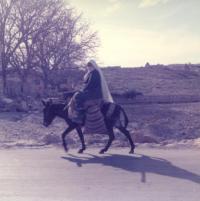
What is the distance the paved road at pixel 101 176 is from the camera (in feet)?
22.2

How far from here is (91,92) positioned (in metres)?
10.7

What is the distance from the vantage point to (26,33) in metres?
26.8

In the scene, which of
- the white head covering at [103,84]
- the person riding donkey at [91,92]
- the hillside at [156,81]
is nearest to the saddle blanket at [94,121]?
the person riding donkey at [91,92]

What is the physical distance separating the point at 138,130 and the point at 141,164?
4760 millimetres

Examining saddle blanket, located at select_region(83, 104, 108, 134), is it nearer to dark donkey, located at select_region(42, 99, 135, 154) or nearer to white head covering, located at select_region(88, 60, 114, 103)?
dark donkey, located at select_region(42, 99, 135, 154)

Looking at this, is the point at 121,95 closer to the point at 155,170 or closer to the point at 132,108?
the point at 132,108

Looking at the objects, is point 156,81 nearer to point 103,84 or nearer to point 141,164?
point 103,84

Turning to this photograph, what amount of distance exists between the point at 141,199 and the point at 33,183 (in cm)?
204

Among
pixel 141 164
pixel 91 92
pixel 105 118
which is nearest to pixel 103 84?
pixel 91 92

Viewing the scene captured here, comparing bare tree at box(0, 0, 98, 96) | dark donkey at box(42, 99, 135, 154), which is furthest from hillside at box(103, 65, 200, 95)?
dark donkey at box(42, 99, 135, 154)

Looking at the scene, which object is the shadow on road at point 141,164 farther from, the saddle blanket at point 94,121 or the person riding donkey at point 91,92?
the person riding donkey at point 91,92

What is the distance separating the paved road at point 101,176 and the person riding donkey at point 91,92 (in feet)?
3.68

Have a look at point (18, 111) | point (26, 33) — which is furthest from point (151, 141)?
point (26, 33)

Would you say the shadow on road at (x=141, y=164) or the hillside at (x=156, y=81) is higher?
the hillside at (x=156, y=81)
